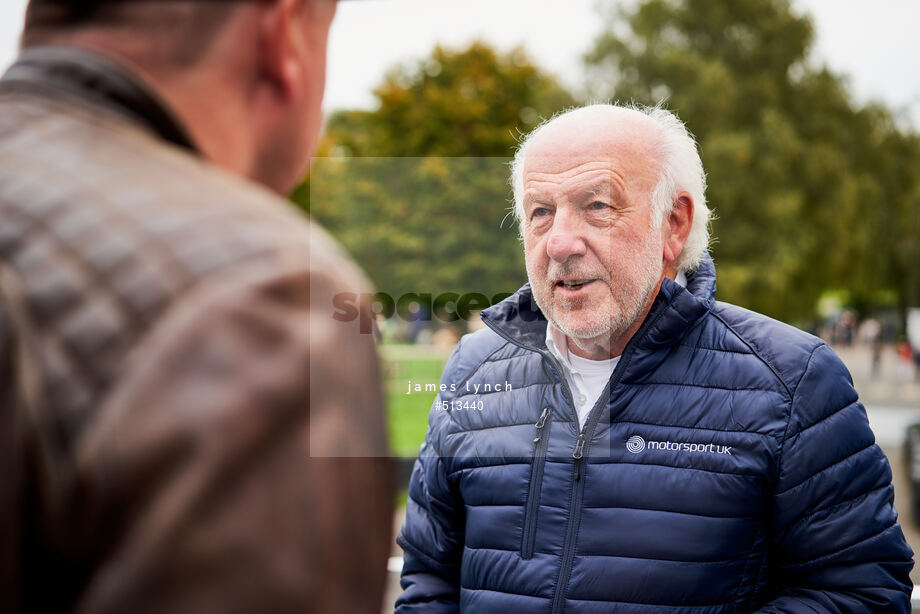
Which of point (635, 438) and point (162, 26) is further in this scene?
point (635, 438)

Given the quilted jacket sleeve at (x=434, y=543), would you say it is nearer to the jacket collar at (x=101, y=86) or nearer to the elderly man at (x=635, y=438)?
the elderly man at (x=635, y=438)

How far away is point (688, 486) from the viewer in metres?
2.02

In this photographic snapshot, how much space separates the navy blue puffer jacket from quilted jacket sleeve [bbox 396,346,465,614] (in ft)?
0.07

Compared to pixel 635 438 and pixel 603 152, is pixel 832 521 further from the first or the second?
pixel 603 152

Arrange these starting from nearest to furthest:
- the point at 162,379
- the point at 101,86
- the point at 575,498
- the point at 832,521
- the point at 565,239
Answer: the point at 162,379, the point at 101,86, the point at 832,521, the point at 575,498, the point at 565,239

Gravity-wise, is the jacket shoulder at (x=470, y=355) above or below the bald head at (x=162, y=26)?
below

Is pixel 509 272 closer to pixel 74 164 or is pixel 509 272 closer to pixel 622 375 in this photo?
pixel 622 375

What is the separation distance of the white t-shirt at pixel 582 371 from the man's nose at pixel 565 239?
23 centimetres

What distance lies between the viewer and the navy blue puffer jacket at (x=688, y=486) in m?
1.96

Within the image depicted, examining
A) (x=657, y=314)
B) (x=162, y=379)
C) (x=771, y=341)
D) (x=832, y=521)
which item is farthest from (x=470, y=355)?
(x=162, y=379)

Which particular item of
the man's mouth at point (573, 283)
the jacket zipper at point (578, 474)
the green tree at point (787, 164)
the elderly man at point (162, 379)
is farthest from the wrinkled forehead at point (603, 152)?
the green tree at point (787, 164)

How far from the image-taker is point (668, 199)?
93.9 inches

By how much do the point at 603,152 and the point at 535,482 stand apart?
0.89m

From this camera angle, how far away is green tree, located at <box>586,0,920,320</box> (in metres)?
21.3
